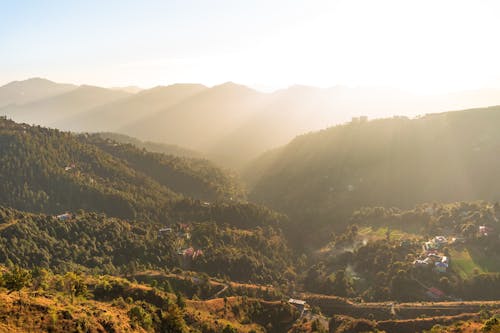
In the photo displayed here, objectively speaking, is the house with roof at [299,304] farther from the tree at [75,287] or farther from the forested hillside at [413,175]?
the forested hillside at [413,175]

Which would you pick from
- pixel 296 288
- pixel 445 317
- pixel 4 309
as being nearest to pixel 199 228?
pixel 296 288

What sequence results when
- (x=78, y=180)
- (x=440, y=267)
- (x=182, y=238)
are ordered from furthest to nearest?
(x=78, y=180) → (x=182, y=238) → (x=440, y=267)

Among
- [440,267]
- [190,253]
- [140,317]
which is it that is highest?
[140,317]

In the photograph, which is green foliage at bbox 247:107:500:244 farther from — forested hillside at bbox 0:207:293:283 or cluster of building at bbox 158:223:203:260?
cluster of building at bbox 158:223:203:260

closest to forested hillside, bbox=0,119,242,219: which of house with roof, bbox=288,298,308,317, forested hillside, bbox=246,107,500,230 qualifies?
forested hillside, bbox=246,107,500,230

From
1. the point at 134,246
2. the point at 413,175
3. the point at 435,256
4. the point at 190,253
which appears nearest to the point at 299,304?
the point at 190,253

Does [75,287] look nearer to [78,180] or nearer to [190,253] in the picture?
Answer: [190,253]
